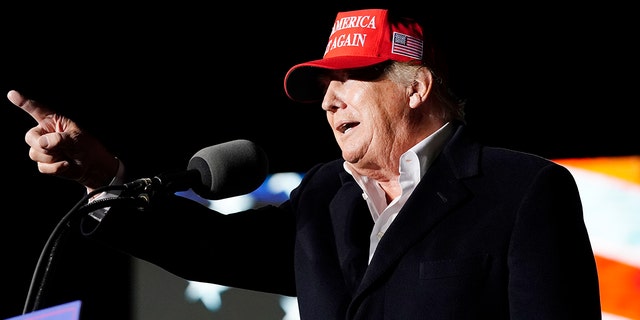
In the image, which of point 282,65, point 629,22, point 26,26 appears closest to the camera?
point 629,22

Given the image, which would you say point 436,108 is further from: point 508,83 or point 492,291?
point 508,83

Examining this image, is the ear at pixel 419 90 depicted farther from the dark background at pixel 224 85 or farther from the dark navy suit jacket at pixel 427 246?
the dark background at pixel 224 85

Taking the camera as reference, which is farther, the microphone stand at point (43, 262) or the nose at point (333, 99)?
the nose at point (333, 99)

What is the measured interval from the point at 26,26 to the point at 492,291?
2.13 meters

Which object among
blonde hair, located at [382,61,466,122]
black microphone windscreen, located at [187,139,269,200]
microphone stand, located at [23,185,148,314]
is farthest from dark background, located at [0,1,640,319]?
microphone stand, located at [23,185,148,314]

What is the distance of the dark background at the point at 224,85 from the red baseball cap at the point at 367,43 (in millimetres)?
890

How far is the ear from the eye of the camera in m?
1.66

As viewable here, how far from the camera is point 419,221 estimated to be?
152 centimetres

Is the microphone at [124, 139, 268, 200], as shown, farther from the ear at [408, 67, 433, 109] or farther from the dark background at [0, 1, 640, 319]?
the dark background at [0, 1, 640, 319]

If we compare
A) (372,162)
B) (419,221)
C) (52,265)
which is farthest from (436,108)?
(52,265)

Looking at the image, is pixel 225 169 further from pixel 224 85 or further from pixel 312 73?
pixel 224 85

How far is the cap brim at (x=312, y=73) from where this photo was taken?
5.33 ft

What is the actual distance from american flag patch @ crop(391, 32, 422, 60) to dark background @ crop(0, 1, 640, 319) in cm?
88

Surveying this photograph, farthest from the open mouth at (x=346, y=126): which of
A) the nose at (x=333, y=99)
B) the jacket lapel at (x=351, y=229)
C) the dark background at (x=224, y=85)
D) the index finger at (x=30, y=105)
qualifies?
the dark background at (x=224, y=85)
